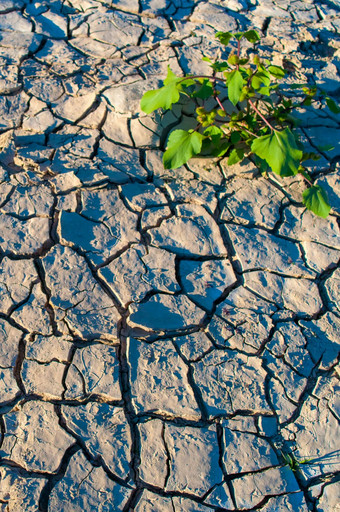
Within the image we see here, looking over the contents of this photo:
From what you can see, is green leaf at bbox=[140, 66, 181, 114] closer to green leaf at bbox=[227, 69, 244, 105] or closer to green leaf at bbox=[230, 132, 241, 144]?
green leaf at bbox=[227, 69, 244, 105]

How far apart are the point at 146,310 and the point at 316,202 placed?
119 centimetres

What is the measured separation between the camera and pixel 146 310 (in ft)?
7.90

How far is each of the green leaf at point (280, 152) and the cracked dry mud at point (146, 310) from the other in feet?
1.23

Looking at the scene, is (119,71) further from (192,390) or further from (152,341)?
(192,390)

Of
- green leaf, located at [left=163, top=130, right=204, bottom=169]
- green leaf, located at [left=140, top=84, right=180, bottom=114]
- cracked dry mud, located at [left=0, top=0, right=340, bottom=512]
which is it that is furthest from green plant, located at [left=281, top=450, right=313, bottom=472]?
green leaf, located at [left=140, top=84, right=180, bottom=114]

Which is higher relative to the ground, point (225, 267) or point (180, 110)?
point (180, 110)

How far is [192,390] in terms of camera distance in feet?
7.25

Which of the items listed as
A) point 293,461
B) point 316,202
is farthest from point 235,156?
point 293,461

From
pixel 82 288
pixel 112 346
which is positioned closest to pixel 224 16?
pixel 82 288

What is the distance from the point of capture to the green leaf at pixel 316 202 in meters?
2.75

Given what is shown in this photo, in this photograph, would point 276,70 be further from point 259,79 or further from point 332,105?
point 332,105

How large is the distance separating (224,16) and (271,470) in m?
3.51

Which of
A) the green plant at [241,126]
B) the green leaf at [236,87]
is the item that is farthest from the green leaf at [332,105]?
the green leaf at [236,87]

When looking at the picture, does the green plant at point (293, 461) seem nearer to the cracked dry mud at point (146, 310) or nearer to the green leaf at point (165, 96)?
the cracked dry mud at point (146, 310)
